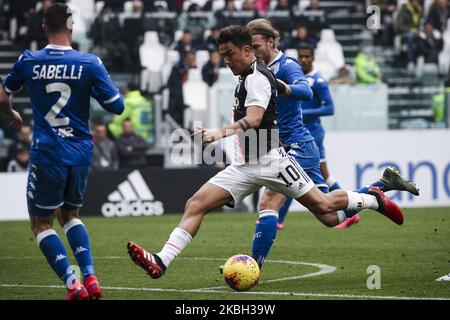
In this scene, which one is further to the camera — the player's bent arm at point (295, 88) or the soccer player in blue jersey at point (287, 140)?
the soccer player in blue jersey at point (287, 140)

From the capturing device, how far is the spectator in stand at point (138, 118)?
20500 mm

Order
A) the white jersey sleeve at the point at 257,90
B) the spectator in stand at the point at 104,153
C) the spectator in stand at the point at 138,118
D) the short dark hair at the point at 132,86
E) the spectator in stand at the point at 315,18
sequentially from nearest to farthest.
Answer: the white jersey sleeve at the point at 257,90 → the spectator in stand at the point at 104,153 → the spectator in stand at the point at 138,118 → the short dark hair at the point at 132,86 → the spectator in stand at the point at 315,18

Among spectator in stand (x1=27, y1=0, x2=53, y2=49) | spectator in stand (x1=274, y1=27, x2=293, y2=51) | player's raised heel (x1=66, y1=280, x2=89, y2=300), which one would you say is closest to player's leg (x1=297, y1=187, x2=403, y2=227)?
player's raised heel (x1=66, y1=280, x2=89, y2=300)

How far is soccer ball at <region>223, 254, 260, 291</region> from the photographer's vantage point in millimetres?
9406

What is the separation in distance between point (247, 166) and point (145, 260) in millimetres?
1321

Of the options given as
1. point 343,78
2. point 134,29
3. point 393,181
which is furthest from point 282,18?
point 393,181

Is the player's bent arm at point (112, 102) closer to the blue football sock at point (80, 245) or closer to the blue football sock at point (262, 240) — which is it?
the blue football sock at point (80, 245)

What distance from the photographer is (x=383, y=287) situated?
31.3 ft

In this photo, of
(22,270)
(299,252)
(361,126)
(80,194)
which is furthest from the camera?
(361,126)

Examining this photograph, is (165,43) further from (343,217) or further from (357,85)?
(343,217)

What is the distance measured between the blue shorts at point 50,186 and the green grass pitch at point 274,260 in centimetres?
88

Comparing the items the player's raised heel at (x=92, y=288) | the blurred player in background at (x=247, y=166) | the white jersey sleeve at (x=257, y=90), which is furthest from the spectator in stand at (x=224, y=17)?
the player's raised heel at (x=92, y=288)
